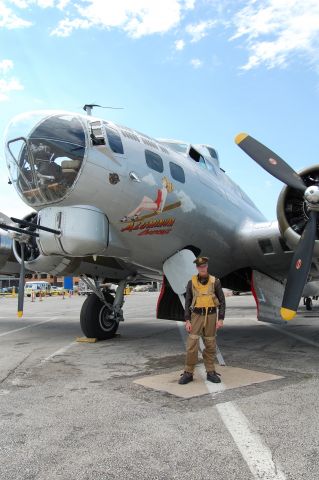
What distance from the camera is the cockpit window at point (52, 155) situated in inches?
280

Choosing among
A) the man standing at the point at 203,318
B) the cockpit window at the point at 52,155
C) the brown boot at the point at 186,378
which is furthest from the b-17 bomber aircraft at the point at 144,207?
the brown boot at the point at 186,378

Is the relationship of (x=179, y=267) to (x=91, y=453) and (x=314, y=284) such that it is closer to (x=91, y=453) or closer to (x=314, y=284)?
(x=91, y=453)

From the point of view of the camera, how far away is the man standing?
5.74 m

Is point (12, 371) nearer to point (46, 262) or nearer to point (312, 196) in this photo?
point (46, 262)

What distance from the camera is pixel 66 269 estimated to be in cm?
1049

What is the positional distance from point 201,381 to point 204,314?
0.91 m

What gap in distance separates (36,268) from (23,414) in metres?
6.37

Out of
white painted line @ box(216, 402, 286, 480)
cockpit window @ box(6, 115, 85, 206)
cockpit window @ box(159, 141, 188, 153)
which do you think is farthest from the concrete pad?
cockpit window @ box(159, 141, 188, 153)

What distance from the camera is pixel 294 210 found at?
8.41m

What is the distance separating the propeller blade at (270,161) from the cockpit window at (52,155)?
132 inches

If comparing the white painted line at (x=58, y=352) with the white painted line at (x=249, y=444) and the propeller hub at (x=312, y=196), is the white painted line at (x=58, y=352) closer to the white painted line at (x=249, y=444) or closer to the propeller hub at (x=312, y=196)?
the white painted line at (x=249, y=444)

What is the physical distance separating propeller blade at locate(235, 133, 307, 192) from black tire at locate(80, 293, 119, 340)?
5.26 metres

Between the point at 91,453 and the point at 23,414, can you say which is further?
the point at 23,414

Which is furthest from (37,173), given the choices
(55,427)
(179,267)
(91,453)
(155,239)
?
(91,453)
